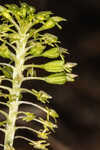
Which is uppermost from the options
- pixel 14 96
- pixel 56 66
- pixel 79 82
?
pixel 79 82

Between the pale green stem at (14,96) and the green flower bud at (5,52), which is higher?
the green flower bud at (5,52)

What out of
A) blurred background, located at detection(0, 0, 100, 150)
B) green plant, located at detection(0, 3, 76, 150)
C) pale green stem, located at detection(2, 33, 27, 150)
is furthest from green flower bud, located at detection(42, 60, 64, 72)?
blurred background, located at detection(0, 0, 100, 150)

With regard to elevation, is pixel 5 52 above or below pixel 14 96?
above

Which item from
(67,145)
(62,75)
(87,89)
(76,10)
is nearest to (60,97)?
(87,89)

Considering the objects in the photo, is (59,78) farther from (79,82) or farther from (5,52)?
(79,82)

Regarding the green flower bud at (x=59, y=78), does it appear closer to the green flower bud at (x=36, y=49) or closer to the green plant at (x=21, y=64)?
the green plant at (x=21, y=64)

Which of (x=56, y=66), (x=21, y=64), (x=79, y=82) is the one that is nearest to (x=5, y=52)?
(x=21, y=64)

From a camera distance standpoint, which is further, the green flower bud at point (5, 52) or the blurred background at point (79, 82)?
the blurred background at point (79, 82)

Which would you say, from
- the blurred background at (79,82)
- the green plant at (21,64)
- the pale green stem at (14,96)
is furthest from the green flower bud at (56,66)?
the blurred background at (79,82)

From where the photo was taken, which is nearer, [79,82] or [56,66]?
[56,66]

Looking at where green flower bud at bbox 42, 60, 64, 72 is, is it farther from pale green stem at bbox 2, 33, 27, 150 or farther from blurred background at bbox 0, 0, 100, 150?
blurred background at bbox 0, 0, 100, 150
